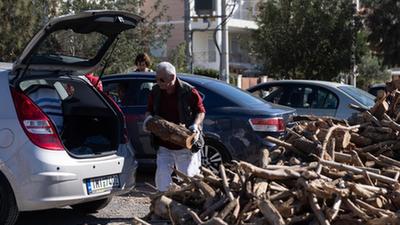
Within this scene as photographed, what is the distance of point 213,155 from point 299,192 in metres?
4.30

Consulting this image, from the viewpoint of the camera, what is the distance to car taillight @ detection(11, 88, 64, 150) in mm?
6211

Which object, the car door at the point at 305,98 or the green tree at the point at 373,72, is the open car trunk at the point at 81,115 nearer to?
the car door at the point at 305,98

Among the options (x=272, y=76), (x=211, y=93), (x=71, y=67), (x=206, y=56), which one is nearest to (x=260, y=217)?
(x=71, y=67)

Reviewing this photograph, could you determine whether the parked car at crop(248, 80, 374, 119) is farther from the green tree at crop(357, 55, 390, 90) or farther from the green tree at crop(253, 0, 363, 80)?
the green tree at crop(357, 55, 390, 90)

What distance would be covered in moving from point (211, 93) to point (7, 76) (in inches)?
135

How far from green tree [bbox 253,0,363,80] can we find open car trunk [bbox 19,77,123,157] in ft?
52.2

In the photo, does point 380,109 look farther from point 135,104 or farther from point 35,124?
point 135,104

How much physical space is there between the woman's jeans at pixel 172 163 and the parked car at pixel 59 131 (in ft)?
1.56

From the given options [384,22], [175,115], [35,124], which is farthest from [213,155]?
[384,22]

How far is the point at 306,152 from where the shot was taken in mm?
5914

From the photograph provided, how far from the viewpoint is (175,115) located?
662 cm

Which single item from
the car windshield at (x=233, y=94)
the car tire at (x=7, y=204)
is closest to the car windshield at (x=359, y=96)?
the car windshield at (x=233, y=94)

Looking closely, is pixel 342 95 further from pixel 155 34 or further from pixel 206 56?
pixel 206 56

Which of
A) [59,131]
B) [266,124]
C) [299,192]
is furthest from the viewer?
[266,124]
